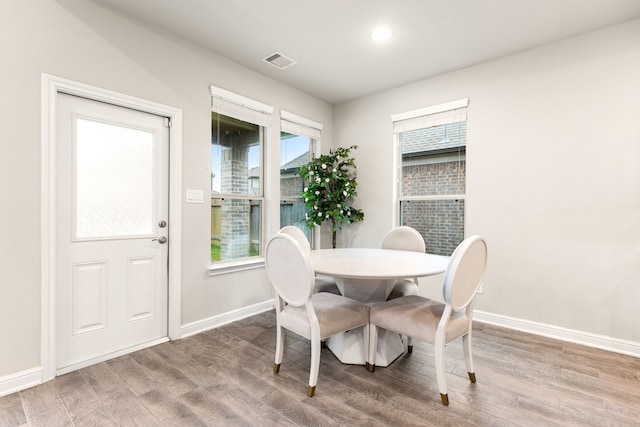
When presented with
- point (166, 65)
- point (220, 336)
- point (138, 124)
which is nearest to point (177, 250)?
point (220, 336)

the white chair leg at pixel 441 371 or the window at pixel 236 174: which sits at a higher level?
the window at pixel 236 174

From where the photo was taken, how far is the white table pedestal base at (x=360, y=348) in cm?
225


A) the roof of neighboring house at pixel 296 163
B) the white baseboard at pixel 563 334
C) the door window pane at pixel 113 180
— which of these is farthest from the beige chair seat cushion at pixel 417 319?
the roof of neighboring house at pixel 296 163

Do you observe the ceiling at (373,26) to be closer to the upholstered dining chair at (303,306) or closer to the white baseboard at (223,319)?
the upholstered dining chair at (303,306)

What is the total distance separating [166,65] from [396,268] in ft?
8.36

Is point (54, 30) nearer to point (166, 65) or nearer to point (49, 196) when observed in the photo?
point (166, 65)

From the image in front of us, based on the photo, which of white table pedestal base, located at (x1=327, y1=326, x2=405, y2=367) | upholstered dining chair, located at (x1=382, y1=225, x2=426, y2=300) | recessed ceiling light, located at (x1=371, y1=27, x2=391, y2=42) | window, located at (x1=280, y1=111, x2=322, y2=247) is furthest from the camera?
window, located at (x1=280, y1=111, x2=322, y2=247)

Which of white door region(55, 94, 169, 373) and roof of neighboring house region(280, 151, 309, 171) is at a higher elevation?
roof of neighboring house region(280, 151, 309, 171)

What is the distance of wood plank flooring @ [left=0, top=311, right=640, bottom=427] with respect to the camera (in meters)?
1.68

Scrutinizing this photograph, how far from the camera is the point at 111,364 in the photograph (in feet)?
7.47

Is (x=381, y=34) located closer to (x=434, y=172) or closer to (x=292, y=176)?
(x=434, y=172)

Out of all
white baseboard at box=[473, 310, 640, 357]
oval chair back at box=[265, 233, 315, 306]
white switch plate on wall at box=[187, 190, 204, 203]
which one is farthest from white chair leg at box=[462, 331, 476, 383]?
white switch plate on wall at box=[187, 190, 204, 203]

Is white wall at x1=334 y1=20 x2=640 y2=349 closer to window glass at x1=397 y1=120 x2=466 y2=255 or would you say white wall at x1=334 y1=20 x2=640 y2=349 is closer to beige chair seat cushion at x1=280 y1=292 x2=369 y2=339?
window glass at x1=397 y1=120 x2=466 y2=255

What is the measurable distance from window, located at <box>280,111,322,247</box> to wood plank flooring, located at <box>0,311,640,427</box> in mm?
1870
